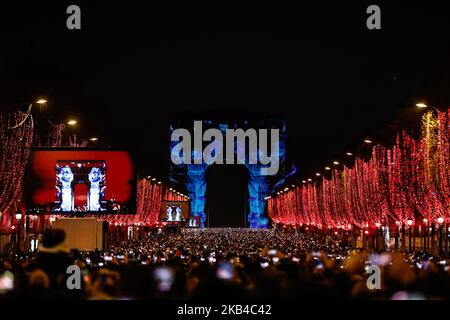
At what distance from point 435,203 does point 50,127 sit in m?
25.2

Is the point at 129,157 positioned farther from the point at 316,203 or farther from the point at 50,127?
the point at 316,203

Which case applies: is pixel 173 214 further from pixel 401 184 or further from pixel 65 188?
pixel 65 188

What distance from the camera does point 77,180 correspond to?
34.9m

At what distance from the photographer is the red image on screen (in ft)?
114

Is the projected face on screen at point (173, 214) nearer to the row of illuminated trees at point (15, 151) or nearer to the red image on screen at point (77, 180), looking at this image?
the row of illuminated trees at point (15, 151)

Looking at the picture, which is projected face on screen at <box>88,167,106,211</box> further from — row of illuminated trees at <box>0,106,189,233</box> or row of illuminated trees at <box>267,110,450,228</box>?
row of illuminated trees at <box>267,110,450,228</box>

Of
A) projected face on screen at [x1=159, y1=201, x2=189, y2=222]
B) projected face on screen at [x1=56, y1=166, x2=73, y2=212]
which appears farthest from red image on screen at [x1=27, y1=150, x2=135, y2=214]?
projected face on screen at [x1=159, y1=201, x2=189, y2=222]

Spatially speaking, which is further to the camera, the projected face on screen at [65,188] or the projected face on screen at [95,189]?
the projected face on screen at [95,189]

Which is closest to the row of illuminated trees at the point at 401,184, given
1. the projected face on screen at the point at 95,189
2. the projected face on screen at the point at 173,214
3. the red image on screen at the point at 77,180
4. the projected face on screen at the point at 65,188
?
the red image on screen at the point at 77,180

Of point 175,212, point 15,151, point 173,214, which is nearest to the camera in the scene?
point 15,151

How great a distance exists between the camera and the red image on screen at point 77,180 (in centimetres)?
3466

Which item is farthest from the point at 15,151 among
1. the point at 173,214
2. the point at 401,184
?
the point at 173,214

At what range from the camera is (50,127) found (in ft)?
183

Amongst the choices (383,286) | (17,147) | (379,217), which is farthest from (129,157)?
(379,217)
